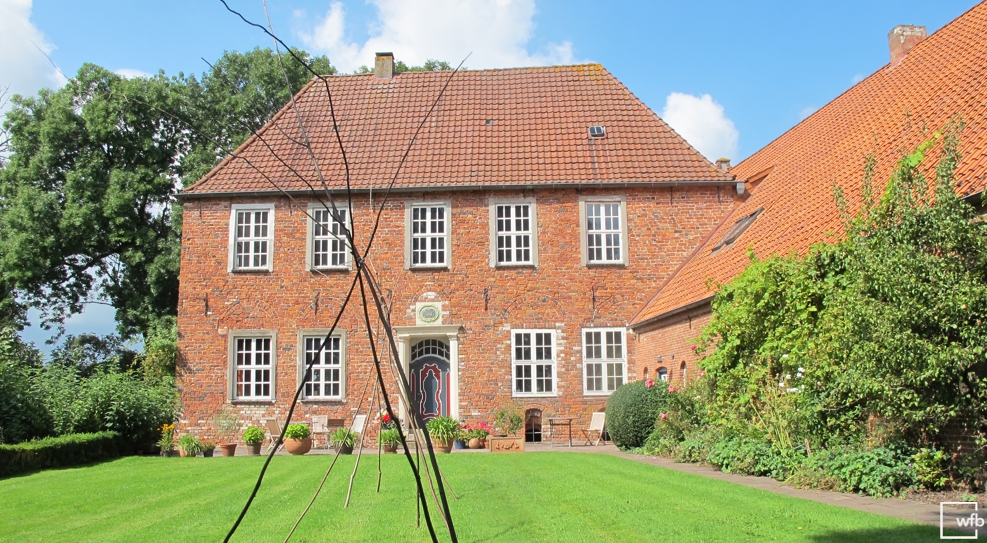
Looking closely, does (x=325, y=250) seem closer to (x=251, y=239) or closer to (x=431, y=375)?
(x=251, y=239)

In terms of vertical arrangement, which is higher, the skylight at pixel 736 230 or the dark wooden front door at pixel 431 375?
the skylight at pixel 736 230

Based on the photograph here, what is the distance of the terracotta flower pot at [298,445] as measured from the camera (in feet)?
56.4

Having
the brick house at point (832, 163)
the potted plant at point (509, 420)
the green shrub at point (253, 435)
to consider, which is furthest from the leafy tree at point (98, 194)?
the brick house at point (832, 163)

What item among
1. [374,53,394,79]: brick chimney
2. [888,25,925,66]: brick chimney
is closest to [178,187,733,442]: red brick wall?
[888,25,925,66]: brick chimney

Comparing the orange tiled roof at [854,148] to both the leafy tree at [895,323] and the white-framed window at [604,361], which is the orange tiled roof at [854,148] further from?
the leafy tree at [895,323]

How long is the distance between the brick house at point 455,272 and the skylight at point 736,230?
1951 mm

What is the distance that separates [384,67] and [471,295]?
7.91 metres

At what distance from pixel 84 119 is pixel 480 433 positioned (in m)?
17.9

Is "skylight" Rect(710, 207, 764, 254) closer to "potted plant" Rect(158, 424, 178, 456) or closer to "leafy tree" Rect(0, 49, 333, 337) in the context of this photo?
"potted plant" Rect(158, 424, 178, 456)

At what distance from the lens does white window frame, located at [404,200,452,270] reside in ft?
65.8

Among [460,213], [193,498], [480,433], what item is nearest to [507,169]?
[460,213]

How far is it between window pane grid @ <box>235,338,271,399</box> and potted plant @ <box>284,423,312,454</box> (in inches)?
115

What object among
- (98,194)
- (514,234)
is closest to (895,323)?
(514,234)

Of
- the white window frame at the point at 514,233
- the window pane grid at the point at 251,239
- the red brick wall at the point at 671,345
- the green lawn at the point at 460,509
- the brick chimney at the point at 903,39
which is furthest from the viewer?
the window pane grid at the point at 251,239
